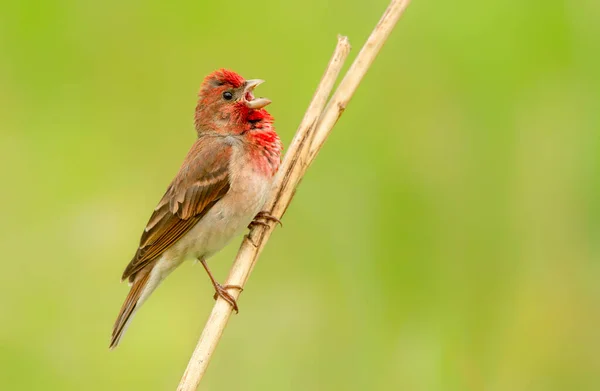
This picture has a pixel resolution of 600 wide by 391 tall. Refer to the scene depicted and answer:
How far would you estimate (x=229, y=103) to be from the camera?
623 cm

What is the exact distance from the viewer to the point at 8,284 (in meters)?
7.09

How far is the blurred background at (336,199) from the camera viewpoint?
20.4 ft

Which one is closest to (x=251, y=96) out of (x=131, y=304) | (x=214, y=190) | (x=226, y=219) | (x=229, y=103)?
(x=229, y=103)

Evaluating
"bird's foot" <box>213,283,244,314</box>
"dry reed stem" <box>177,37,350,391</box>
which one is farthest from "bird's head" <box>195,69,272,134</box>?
"bird's foot" <box>213,283,244,314</box>

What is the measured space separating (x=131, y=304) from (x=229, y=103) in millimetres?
1268

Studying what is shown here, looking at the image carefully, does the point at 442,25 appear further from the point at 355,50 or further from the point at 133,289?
the point at 133,289

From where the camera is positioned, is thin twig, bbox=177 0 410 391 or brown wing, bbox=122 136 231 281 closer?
thin twig, bbox=177 0 410 391

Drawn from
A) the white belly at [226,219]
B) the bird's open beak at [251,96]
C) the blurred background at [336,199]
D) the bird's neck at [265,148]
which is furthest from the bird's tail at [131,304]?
the bird's open beak at [251,96]

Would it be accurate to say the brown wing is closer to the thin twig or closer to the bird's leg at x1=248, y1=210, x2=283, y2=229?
the bird's leg at x1=248, y1=210, x2=283, y2=229

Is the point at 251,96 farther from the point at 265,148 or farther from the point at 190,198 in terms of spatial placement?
the point at 190,198

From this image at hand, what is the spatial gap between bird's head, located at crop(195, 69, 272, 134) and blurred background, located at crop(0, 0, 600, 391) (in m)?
0.92

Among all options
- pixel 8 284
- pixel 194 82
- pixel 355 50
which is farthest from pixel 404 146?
pixel 8 284

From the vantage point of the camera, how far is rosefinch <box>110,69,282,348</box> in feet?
19.5

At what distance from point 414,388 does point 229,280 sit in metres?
1.31
